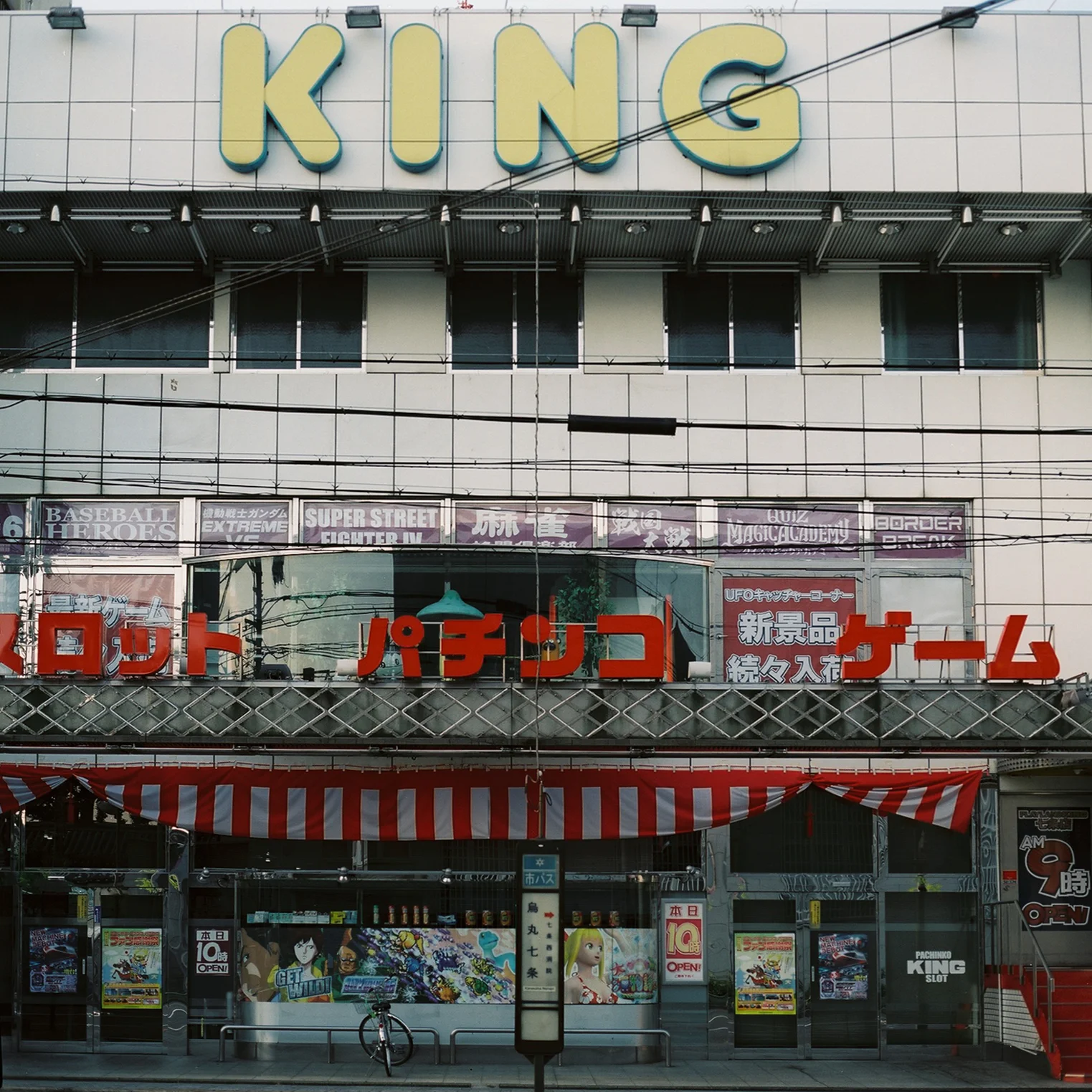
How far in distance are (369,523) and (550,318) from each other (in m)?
4.81

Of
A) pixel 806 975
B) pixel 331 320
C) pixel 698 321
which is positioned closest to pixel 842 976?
pixel 806 975

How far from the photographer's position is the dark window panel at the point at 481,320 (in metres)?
24.3

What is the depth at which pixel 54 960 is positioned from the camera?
76.3ft

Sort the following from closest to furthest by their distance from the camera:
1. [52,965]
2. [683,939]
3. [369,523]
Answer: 1. [683,939]
2. [52,965]
3. [369,523]

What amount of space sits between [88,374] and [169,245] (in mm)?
2646

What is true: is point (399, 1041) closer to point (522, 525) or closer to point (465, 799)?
point (465, 799)

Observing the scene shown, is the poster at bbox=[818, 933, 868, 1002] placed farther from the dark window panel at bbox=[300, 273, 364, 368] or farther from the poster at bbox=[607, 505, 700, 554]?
the dark window panel at bbox=[300, 273, 364, 368]

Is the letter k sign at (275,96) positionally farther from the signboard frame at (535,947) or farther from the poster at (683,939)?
the poster at (683,939)

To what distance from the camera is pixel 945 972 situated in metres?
23.1

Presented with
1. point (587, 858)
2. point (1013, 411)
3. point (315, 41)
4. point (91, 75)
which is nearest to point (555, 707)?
point (587, 858)

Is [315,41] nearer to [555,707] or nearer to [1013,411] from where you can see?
[555,707]

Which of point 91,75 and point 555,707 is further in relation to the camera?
point 91,75

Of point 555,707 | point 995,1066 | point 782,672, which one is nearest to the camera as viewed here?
point 555,707

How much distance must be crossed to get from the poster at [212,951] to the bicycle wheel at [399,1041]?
2987 millimetres
